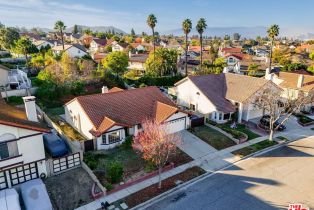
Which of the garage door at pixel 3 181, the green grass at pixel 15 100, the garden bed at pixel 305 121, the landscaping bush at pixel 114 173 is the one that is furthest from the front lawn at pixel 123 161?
the garden bed at pixel 305 121

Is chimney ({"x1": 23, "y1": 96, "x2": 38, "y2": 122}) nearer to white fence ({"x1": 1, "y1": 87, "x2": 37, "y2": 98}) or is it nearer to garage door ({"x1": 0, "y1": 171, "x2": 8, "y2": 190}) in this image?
garage door ({"x1": 0, "y1": 171, "x2": 8, "y2": 190})

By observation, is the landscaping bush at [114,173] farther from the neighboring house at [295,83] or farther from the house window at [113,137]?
the neighboring house at [295,83]

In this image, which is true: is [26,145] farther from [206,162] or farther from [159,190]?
[206,162]

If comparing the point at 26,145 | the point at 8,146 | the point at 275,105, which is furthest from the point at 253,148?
the point at 8,146

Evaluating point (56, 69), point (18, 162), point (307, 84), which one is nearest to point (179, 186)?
point (18, 162)

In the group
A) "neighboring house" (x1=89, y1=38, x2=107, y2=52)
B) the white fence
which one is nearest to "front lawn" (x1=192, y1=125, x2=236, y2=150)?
the white fence

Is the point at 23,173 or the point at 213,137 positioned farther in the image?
the point at 213,137
